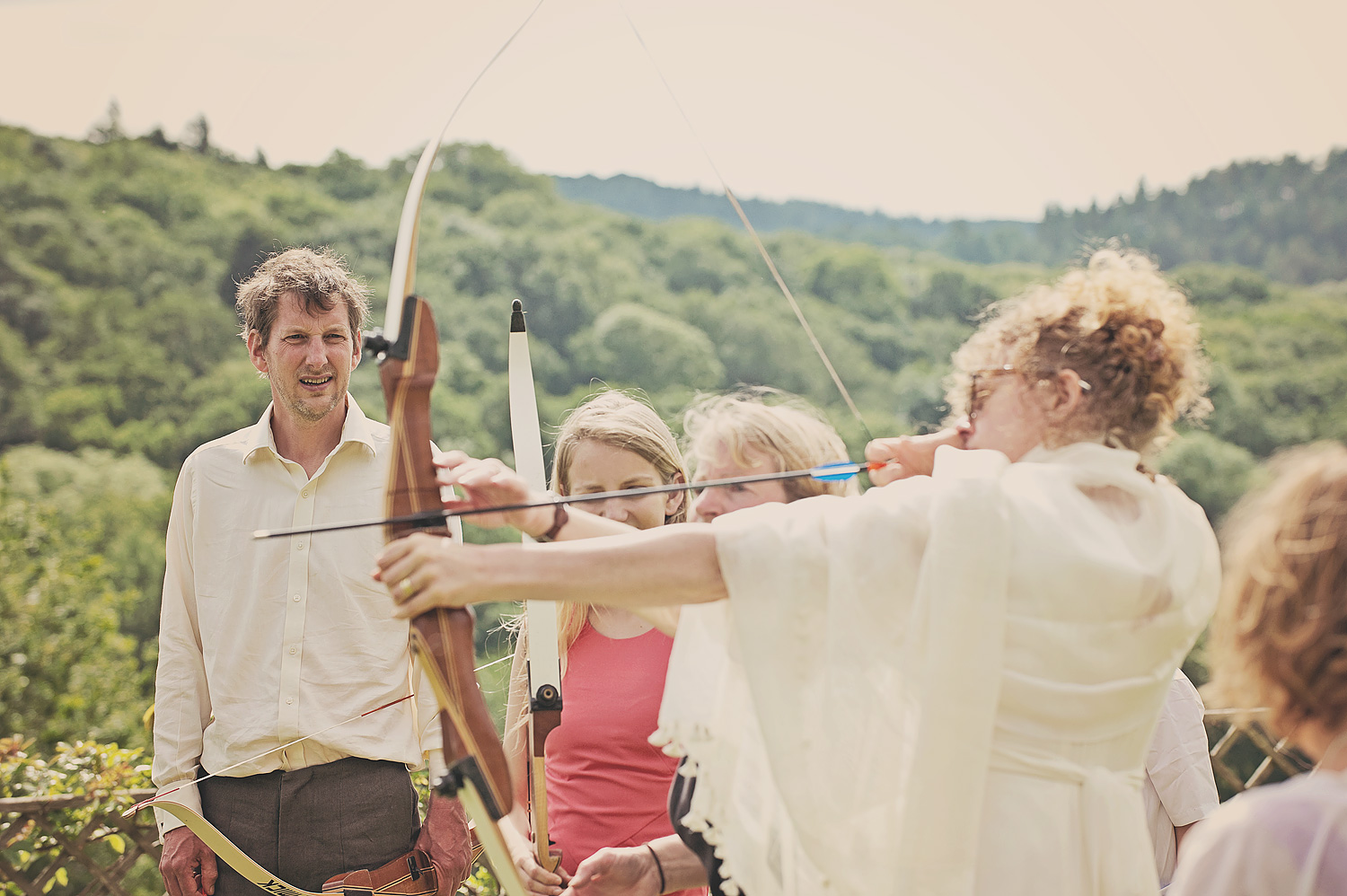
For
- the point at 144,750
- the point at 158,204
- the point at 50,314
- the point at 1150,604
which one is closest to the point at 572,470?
the point at 1150,604

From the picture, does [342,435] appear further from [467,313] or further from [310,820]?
[467,313]

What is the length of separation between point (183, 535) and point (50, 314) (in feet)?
82.0

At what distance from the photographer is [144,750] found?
10.8 feet

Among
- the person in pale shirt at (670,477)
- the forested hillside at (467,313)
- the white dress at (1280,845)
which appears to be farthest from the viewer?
the forested hillside at (467,313)

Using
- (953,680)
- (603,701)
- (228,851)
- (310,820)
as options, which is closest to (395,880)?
(310,820)

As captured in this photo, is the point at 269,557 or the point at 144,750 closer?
the point at 269,557

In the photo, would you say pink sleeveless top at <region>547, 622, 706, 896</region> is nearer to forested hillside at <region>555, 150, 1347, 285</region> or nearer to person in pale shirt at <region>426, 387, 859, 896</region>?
person in pale shirt at <region>426, 387, 859, 896</region>

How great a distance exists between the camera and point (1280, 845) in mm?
935

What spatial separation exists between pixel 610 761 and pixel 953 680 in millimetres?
876

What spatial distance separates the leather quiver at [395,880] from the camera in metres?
2.10

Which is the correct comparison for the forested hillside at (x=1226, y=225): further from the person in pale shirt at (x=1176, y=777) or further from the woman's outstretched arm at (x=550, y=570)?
the woman's outstretched arm at (x=550, y=570)

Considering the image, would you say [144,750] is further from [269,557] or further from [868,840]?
[868,840]

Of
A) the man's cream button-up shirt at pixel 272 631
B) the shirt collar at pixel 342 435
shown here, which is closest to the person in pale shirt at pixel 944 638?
the man's cream button-up shirt at pixel 272 631

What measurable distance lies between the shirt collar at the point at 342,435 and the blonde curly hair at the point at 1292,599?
5.94 feet
